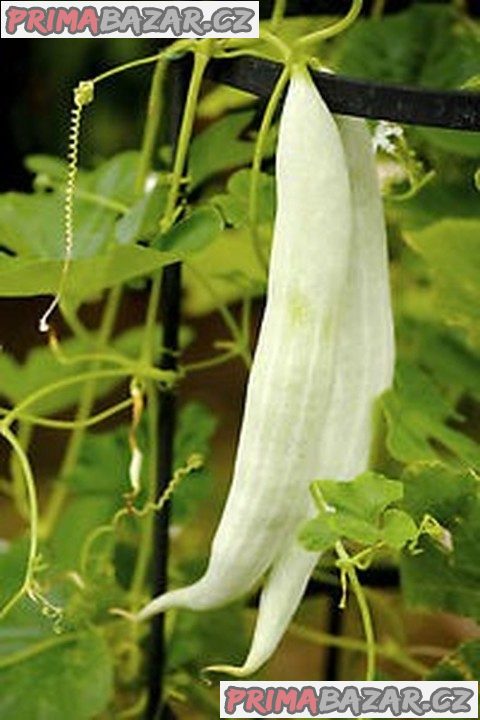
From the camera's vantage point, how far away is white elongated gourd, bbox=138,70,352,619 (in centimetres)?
50

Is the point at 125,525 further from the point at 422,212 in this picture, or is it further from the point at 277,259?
the point at 277,259

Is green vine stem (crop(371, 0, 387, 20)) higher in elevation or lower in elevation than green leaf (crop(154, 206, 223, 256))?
higher

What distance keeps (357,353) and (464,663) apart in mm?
139

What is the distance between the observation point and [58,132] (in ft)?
6.28

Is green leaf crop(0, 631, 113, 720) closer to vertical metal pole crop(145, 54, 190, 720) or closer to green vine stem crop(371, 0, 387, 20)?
vertical metal pole crop(145, 54, 190, 720)

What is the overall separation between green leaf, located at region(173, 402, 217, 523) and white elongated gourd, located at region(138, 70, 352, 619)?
0.22 meters

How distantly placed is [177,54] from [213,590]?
0.18 m

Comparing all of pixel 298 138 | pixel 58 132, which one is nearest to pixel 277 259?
pixel 298 138

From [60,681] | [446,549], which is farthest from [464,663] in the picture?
[60,681]

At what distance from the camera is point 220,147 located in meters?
0.67

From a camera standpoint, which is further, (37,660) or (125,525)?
(125,525)

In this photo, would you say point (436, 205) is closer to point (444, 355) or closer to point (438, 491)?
point (444, 355)

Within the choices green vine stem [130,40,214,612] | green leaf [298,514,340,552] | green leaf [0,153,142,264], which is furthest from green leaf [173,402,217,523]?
green leaf [298,514,340,552]

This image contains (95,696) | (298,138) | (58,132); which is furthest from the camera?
(58,132)
